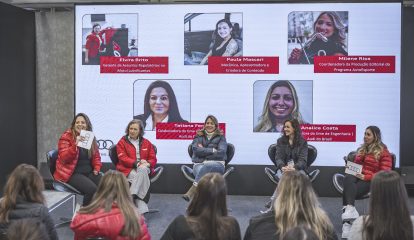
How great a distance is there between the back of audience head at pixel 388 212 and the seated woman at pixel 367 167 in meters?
2.71

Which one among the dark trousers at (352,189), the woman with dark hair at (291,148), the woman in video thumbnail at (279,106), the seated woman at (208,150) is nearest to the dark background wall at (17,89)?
the seated woman at (208,150)

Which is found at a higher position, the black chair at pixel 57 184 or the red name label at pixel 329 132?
the red name label at pixel 329 132

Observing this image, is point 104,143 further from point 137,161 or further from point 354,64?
point 354,64

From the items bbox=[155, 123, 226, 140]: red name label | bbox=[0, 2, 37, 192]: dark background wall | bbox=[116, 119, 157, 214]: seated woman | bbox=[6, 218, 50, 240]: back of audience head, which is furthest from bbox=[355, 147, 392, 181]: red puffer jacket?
bbox=[0, 2, 37, 192]: dark background wall

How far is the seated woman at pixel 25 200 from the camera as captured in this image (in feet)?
10.9

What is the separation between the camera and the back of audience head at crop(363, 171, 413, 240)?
2832 millimetres

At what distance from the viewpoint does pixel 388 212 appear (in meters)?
2.87

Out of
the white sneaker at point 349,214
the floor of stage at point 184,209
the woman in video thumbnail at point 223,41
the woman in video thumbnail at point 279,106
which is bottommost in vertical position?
the floor of stage at point 184,209

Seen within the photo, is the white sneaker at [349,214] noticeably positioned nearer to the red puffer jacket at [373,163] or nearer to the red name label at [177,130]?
the red puffer jacket at [373,163]

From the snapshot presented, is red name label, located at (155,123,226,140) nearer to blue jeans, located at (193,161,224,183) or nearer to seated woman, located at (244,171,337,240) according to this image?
blue jeans, located at (193,161,224,183)

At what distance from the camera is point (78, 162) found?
582cm

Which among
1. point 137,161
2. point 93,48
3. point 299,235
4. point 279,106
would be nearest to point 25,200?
point 299,235

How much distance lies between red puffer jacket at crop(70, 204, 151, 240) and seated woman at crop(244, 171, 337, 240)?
702mm

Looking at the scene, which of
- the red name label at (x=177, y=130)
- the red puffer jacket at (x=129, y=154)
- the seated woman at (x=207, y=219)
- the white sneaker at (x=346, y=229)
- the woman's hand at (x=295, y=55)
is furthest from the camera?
the red name label at (x=177, y=130)
